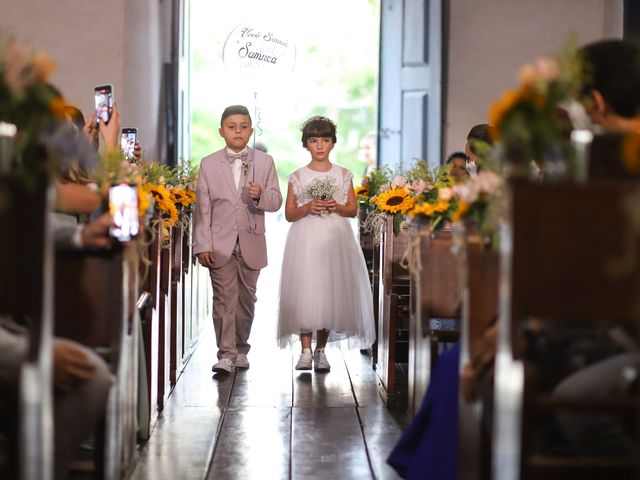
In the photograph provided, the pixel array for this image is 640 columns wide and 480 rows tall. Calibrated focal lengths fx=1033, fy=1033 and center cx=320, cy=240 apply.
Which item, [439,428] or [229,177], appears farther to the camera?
[229,177]

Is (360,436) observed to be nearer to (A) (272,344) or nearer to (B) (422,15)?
(A) (272,344)

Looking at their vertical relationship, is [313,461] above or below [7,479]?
below

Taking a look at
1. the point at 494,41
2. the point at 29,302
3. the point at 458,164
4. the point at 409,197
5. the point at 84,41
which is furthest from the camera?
the point at 494,41

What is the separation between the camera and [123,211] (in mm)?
3291

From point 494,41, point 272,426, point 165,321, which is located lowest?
point 272,426

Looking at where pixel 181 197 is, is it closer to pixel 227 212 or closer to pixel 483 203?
pixel 227 212

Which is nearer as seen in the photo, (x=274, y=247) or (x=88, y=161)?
(x=88, y=161)

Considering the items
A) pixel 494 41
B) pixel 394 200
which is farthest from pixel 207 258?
pixel 494 41

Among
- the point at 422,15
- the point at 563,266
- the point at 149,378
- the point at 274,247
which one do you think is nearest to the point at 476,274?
the point at 563,266

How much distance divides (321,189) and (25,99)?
430cm

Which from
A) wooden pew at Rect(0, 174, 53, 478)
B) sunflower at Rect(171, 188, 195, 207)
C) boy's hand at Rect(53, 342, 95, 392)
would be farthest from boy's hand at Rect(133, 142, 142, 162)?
wooden pew at Rect(0, 174, 53, 478)

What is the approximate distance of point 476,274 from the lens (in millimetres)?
3195

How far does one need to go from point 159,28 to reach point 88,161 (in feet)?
25.4

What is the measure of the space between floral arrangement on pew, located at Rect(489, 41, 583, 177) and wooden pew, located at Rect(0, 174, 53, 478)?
113cm
